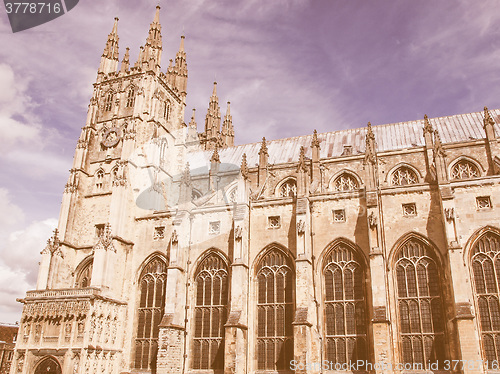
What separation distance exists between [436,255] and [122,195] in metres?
21.3

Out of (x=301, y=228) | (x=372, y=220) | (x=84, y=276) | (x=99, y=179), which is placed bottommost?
(x=84, y=276)

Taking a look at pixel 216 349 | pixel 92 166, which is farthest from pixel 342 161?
pixel 92 166

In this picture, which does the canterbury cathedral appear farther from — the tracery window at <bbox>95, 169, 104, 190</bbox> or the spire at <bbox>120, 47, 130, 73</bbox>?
the spire at <bbox>120, 47, 130, 73</bbox>

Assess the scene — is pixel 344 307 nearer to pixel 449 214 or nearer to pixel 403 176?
pixel 449 214

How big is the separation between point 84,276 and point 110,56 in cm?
2129

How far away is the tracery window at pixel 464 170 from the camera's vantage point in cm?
3127

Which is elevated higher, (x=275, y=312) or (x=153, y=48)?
(x=153, y=48)

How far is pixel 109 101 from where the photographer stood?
41094 millimetres

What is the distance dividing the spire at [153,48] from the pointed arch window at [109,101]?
3882 millimetres

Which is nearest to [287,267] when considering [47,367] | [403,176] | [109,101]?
[403,176]

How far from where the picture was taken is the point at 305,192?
28.0 meters

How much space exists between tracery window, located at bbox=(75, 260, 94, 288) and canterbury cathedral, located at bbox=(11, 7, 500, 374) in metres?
0.11

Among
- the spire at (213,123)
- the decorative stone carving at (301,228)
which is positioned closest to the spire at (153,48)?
the spire at (213,123)

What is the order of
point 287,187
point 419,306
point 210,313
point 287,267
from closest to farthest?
point 419,306 → point 287,267 → point 210,313 → point 287,187
